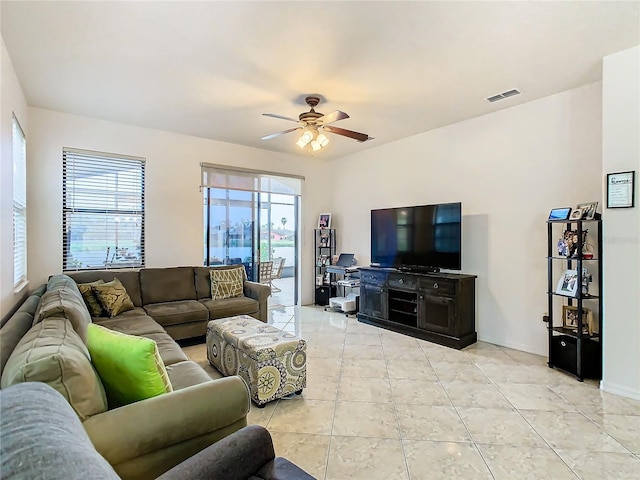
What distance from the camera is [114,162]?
4.40 meters

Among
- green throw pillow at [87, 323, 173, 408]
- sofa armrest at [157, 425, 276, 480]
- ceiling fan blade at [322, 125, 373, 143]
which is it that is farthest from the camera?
ceiling fan blade at [322, 125, 373, 143]

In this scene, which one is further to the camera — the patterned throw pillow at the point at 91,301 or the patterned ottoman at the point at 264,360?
the patterned throw pillow at the point at 91,301

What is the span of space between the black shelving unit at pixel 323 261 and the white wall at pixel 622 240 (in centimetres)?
400

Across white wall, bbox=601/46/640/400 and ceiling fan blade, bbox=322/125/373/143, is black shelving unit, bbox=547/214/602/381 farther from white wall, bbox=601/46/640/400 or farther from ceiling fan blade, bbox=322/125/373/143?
ceiling fan blade, bbox=322/125/373/143

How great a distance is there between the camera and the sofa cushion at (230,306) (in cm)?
408

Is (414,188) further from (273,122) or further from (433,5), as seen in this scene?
(433,5)

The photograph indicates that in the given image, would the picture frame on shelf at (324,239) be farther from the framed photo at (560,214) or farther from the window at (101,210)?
the framed photo at (560,214)

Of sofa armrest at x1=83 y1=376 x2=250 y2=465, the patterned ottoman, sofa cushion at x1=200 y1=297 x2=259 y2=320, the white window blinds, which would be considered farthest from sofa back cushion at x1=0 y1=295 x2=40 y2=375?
the white window blinds

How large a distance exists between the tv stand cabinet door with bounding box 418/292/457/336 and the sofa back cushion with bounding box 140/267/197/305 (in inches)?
119

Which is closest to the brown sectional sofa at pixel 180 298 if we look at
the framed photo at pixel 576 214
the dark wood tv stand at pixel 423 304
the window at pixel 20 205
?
the window at pixel 20 205

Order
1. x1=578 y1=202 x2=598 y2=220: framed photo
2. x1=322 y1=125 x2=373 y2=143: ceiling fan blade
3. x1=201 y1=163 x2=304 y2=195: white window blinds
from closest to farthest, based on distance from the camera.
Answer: x1=578 y1=202 x2=598 y2=220: framed photo < x1=322 y1=125 x2=373 y2=143: ceiling fan blade < x1=201 y1=163 x2=304 y2=195: white window blinds

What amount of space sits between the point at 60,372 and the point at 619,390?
3.84 m

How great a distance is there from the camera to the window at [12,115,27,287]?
3207 millimetres

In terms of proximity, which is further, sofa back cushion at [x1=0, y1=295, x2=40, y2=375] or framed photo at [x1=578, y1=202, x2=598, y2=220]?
framed photo at [x1=578, y1=202, x2=598, y2=220]
